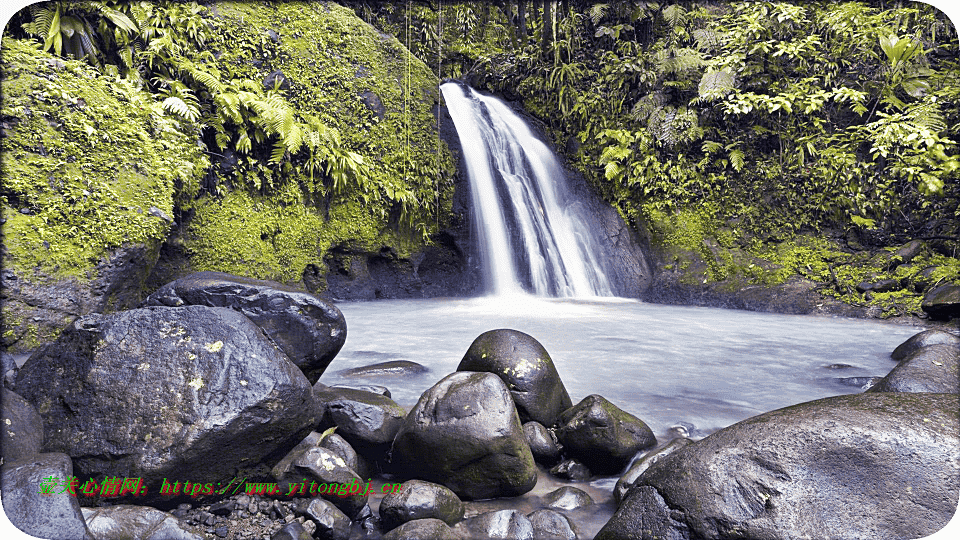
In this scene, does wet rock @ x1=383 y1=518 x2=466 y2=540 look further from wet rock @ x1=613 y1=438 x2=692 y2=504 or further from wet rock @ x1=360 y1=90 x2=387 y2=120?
wet rock @ x1=360 y1=90 x2=387 y2=120

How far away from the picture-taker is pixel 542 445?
313 cm

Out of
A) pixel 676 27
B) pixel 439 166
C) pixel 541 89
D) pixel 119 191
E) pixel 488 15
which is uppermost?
pixel 488 15

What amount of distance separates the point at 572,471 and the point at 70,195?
18.4 ft

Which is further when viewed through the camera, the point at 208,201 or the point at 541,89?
the point at 541,89

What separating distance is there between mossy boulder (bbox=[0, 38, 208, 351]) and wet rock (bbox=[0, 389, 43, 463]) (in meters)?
2.70

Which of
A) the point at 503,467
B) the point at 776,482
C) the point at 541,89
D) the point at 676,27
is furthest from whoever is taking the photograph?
the point at 541,89

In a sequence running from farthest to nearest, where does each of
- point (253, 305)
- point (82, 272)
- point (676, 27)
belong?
1. point (676, 27)
2. point (82, 272)
3. point (253, 305)

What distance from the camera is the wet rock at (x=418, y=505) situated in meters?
2.35

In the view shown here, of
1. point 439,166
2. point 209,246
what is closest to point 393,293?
point 439,166

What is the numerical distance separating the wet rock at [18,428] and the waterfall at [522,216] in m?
8.17

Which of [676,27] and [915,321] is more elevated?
[676,27]

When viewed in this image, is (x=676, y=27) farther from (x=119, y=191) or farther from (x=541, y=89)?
(x=119, y=191)

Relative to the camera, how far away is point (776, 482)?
6.22 ft

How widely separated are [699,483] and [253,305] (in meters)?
3.11
